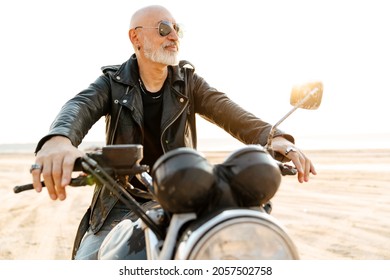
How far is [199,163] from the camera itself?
127 cm

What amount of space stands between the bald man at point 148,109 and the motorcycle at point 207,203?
78 centimetres

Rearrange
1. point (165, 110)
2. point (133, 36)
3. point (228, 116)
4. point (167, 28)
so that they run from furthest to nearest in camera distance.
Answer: point (133, 36) < point (167, 28) < point (165, 110) < point (228, 116)

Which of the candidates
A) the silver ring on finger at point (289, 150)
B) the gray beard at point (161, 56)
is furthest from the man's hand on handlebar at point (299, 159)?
the gray beard at point (161, 56)

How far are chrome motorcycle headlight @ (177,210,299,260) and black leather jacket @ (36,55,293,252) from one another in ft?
4.62

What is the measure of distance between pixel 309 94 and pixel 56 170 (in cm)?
101

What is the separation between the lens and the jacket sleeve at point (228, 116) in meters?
2.66

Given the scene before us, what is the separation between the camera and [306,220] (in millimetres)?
6969

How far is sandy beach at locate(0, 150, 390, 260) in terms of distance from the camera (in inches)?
216

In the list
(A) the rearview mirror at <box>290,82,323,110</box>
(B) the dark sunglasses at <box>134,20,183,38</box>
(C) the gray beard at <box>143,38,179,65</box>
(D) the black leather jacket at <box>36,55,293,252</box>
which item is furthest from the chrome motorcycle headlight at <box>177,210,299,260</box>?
(B) the dark sunglasses at <box>134,20,183,38</box>

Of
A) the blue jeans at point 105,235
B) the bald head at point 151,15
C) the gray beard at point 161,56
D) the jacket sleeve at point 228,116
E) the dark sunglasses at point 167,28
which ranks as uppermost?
the bald head at point 151,15

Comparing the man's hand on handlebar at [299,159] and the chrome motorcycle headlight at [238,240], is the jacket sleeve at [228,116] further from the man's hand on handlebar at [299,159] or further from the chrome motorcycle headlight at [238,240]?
the chrome motorcycle headlight at [238,240]

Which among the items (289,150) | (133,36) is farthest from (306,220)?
(289,150)

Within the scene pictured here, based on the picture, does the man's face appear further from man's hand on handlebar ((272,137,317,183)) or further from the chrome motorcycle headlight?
the chrome motorcycle headlight

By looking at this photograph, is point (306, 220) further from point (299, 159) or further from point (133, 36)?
point (299, 159)
